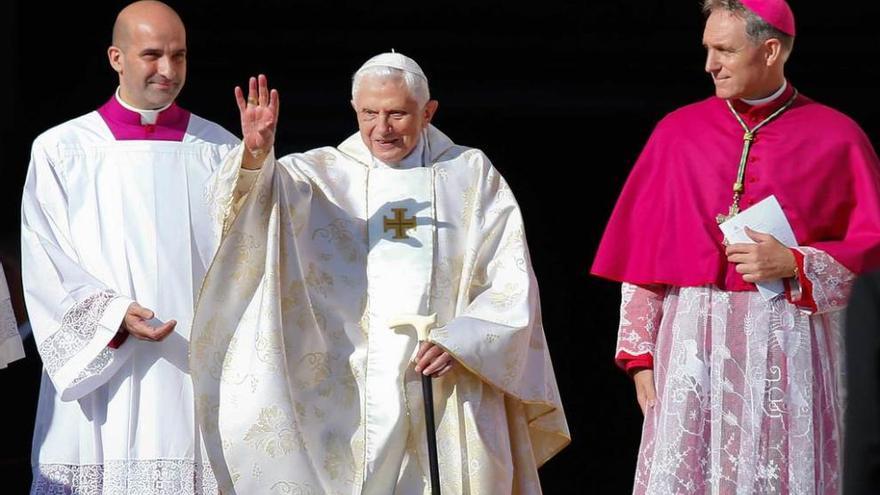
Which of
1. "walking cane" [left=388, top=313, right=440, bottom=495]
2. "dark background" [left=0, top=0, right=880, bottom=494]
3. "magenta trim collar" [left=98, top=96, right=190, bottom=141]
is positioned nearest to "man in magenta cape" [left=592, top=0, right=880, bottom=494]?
"walking cane" [left=388, top=313, right=440, bottom=495]

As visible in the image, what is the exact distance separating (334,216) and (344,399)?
1.81ft

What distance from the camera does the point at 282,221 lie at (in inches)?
215

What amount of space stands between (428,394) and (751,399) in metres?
0.92

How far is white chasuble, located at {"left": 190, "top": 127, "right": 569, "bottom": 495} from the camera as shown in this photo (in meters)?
5.39

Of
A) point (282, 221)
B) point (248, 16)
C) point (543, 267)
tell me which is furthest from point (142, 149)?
point (543, 267)

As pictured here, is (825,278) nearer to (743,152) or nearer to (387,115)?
(743,152)

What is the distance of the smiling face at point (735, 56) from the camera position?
17.1 ft

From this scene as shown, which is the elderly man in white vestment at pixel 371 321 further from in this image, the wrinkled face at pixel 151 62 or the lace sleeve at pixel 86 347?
the wrinkled face at pixel 151 62

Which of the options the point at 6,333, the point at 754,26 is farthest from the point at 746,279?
the point at 6,333

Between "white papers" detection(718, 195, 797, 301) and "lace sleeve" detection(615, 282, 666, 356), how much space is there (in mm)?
328

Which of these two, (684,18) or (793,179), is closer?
(793,179)

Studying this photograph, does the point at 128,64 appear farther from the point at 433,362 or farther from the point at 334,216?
the point at 433,362

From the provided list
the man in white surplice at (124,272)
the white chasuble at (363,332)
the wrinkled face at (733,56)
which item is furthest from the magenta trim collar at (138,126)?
the wrinkled face at (733,56)

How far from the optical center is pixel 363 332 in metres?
5.57
